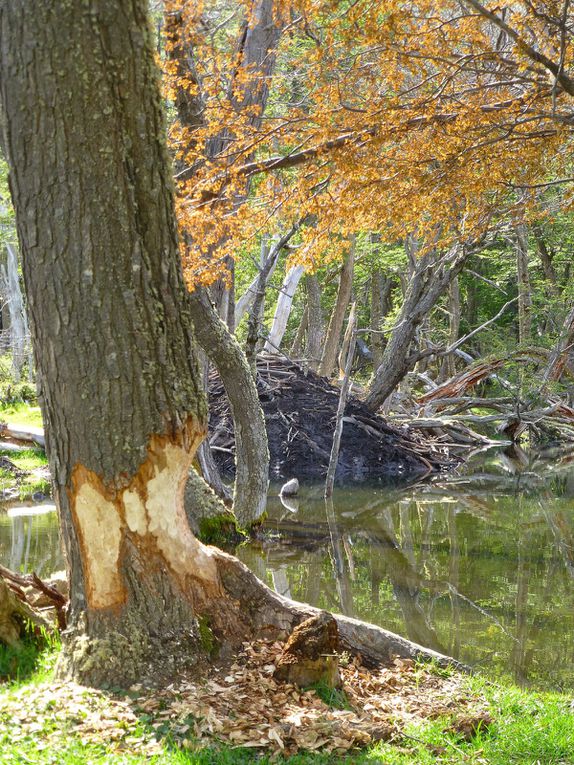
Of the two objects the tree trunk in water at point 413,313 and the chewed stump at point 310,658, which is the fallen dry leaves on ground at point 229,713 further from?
the tree trunk in water at point 413,313

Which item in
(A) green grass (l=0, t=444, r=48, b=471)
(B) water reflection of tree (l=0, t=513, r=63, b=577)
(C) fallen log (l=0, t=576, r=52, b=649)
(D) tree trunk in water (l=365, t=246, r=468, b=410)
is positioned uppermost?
(D) tree trunk in water (l=365, t=246, r=468, b=410)

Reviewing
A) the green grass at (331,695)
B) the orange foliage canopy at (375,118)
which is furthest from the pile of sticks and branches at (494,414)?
the green grass at (331,695)

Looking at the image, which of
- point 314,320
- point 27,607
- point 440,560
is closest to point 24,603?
point 27,607

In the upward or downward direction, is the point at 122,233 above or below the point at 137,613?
above

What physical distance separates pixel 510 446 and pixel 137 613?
1738 cm

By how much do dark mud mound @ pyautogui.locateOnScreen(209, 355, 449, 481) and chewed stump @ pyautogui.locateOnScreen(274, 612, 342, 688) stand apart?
11.5 metres

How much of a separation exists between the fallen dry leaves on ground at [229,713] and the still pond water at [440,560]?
217 centimetres

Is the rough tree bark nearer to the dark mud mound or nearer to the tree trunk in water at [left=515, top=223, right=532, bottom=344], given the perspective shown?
the dark mud mound

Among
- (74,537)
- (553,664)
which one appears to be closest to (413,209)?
(553,664)

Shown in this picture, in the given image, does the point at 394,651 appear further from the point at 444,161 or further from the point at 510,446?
the point at 510,446

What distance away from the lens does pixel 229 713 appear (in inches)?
157

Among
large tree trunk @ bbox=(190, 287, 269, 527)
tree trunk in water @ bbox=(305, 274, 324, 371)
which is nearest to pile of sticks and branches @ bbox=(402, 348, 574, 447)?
tree trunk in water @ bbox=(305, 274, 324, 371)

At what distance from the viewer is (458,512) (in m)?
12.9

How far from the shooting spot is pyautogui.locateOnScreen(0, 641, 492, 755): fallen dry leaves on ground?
12.3 feet
